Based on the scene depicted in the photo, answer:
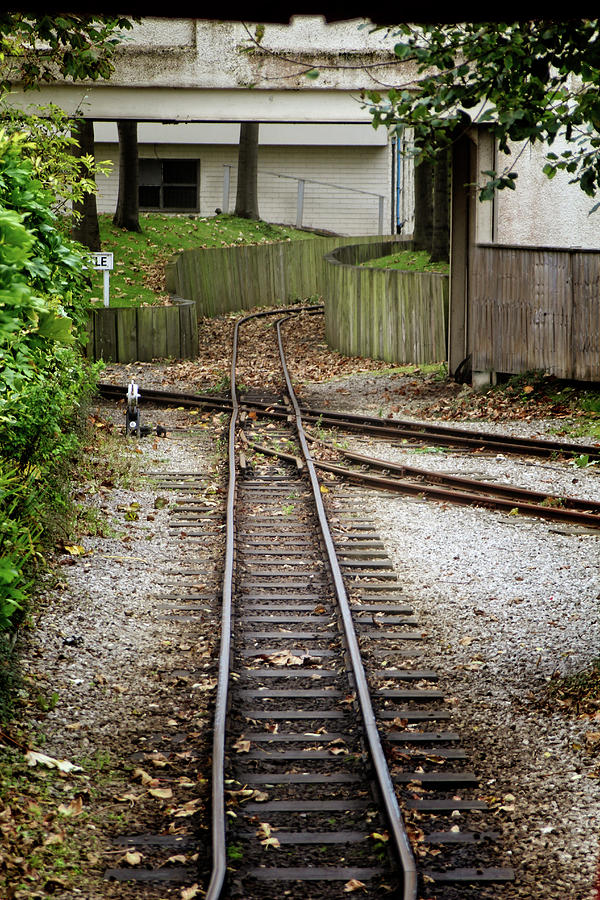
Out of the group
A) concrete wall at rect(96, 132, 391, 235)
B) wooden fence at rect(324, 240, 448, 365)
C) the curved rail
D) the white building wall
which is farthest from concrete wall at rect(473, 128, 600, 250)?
concrete wall at rect(96, 132, 391, 235)

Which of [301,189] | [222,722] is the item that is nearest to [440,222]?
[301,189]

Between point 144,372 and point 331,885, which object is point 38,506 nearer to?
point 331,885

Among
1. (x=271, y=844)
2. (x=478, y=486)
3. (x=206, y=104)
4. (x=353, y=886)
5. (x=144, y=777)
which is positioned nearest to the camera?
(x=353, y=886)

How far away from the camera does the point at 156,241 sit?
3281 cm

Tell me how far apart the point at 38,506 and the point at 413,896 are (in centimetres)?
476

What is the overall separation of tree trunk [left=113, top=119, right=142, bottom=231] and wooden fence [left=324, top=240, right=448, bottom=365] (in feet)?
33.6

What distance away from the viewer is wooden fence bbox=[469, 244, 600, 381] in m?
16.0

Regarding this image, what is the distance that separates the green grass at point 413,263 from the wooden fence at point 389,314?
31.5 inches

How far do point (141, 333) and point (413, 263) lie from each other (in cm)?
672

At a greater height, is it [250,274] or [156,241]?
[156,241]

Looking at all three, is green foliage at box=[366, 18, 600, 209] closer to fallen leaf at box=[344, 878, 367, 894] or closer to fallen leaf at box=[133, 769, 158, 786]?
fallen leaf at box=[133, 769, 158, 786]

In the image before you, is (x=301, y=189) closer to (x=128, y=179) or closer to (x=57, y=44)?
(x=128, y=179)

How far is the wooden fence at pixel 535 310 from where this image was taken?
16.0 meters

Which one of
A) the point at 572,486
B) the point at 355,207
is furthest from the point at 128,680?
the point at 355,207
